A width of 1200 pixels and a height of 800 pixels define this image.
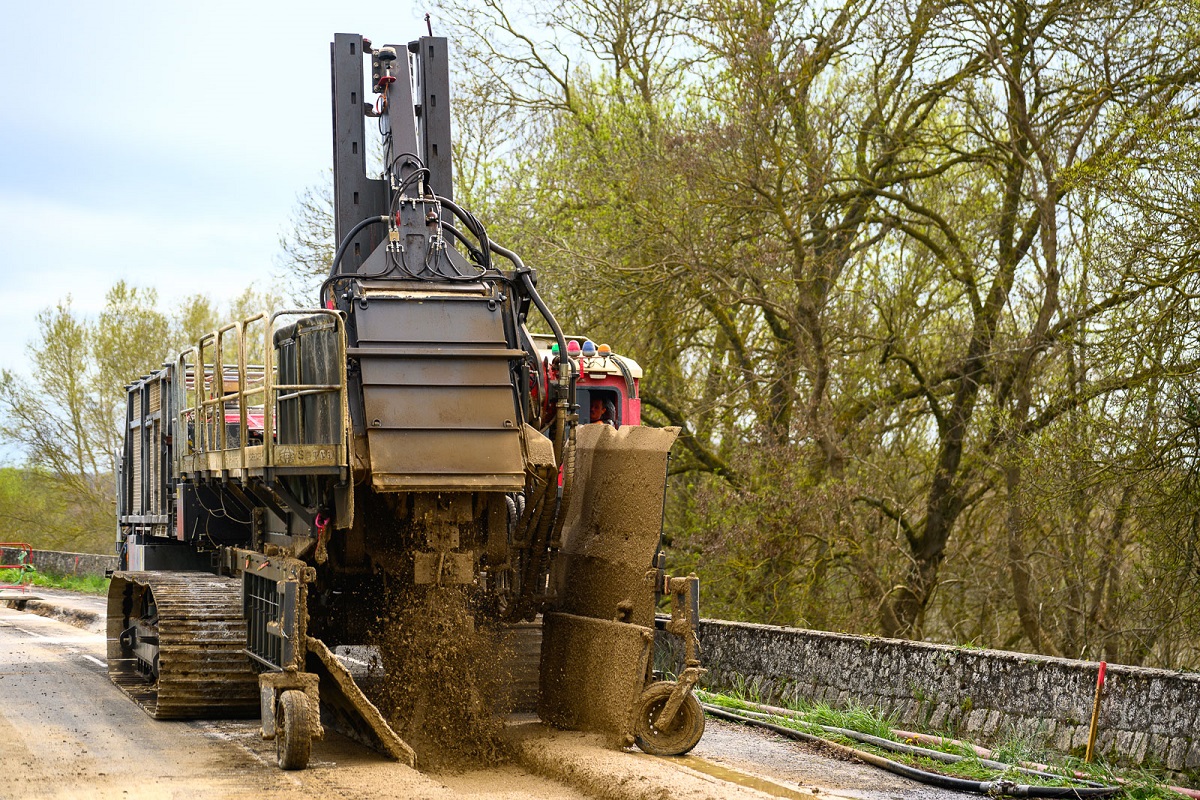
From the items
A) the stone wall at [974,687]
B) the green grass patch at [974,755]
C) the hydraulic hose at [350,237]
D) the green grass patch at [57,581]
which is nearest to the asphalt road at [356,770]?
the green grass patch at [974,755]

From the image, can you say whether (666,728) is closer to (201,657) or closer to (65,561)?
(201,657)

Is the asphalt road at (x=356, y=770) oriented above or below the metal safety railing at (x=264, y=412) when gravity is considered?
below

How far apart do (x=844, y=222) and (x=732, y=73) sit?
2.32 metres

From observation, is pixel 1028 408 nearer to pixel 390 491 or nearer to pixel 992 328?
pixel 992 328

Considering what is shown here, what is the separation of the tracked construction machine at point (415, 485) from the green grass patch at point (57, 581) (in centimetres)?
1609

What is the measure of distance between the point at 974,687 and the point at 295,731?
4.23 meters

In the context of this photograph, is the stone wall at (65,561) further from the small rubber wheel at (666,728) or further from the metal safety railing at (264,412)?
the small rubber wheel at (666,728)

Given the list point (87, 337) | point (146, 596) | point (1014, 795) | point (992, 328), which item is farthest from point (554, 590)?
point (87, 337)

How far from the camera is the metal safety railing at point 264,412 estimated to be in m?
7.83

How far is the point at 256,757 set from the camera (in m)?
8.27

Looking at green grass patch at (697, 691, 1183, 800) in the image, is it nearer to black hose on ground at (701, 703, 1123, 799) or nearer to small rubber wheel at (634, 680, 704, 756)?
black hose on ground at (701, 703, 1123, 799)

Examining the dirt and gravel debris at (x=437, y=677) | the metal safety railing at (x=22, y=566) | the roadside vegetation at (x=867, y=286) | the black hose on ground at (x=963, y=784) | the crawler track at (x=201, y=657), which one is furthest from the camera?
the metal safety railing at (x=22, y=566)

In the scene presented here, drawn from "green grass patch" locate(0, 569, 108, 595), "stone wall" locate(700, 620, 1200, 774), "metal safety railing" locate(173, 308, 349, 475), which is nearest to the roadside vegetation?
"stone wall" locate(700, 620, 1200, 774)

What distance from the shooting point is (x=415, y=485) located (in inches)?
303
